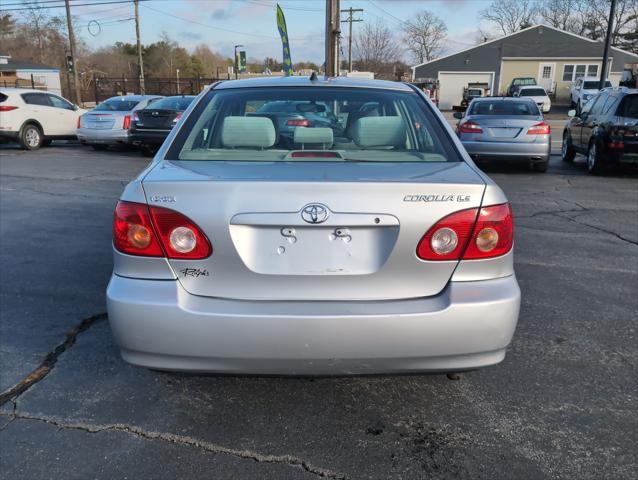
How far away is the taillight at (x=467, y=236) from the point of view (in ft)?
7.77

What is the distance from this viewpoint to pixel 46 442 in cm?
260

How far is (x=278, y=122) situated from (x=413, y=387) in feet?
5.89

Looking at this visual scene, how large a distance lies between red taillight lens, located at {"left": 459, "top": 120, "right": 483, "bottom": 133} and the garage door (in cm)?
3608

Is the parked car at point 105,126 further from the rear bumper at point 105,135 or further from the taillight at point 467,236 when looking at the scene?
the taillight at point 467,236

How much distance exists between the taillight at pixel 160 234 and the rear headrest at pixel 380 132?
4.01 ft

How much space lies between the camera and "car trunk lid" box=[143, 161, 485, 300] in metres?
2.30

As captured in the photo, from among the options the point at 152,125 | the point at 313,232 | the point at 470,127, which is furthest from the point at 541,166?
the point at 313,232

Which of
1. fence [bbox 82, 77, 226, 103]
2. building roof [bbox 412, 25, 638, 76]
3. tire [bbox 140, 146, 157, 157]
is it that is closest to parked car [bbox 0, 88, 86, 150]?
tire [bbox 140, 146, 157, 157]

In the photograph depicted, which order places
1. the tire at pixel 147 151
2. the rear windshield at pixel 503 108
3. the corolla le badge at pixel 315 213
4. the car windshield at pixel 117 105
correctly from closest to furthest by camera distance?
the corolla le badge at pixel 315 213 → the rear windshield at pixel 503 108 → the tire at pixel 147 151 → the car windshield at pixel 117 105

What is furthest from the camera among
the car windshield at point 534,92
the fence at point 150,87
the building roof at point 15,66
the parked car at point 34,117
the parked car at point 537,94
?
the building roof at point 15,66

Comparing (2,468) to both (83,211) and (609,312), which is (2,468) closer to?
(609,312)

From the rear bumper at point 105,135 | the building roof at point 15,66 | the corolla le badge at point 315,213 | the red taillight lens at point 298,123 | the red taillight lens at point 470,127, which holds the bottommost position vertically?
the rear bumper at point 105,135

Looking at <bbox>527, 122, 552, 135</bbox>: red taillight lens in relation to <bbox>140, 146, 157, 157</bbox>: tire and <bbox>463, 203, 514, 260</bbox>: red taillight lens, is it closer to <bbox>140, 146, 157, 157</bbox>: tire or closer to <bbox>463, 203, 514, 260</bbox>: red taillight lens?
<bbox>140, 146, 157, 157</bbox>: tire

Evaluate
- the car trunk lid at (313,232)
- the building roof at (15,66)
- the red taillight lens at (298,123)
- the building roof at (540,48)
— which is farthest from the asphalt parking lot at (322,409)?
the building roof at (15,66)
